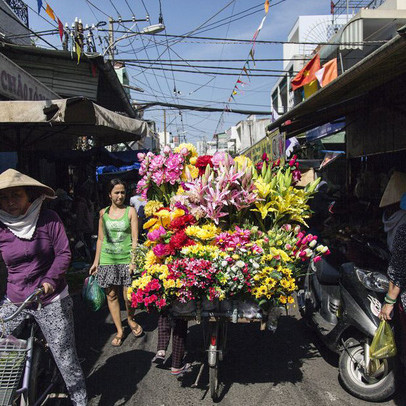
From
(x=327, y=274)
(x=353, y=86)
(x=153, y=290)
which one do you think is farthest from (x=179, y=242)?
(x=353, y=86)

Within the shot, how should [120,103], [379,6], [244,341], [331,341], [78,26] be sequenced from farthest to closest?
[120,103], [379,6], [78,26], [244,341], [331,341]

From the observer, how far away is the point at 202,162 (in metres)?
3.57

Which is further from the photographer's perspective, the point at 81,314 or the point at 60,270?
the point at 81,314

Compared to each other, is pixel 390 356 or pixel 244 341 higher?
pixel 390 356

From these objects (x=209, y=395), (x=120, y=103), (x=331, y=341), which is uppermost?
(x=120, y=103)

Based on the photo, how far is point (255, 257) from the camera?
3023 millimetres

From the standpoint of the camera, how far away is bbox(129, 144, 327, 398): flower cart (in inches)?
116

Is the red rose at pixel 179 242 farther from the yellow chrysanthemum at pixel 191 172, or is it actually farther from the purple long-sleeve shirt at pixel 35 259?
the purple long-sleeve shirt at pixel 35 259

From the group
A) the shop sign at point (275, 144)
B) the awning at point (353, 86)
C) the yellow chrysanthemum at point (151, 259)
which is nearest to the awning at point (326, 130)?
the awning at point (353, 86)

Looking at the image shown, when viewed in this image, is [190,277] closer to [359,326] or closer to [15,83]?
[359,326]

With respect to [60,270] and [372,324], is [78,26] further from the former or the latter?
[372,324]

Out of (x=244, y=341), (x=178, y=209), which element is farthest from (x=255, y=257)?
(x=244, y=341)

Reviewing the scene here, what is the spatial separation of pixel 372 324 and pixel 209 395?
151 cm

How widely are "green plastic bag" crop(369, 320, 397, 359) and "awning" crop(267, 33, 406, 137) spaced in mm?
2032
